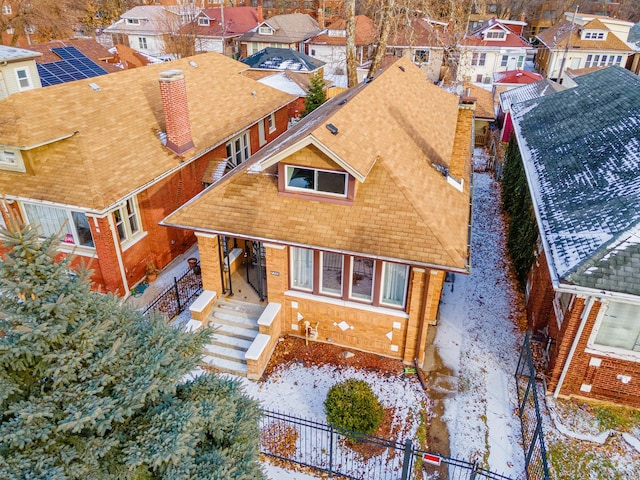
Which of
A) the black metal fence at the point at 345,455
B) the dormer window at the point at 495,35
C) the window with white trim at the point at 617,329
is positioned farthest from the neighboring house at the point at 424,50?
the black metal fence at the point at 345,455

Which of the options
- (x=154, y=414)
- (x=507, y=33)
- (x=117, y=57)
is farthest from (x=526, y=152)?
(x=117, y=57)

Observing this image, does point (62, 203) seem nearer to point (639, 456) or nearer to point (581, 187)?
point (581, 187)

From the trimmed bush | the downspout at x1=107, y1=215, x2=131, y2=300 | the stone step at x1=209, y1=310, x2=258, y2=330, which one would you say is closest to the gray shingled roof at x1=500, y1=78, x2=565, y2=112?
the stone step at x1=209, y1=310, x2=258, y2=330

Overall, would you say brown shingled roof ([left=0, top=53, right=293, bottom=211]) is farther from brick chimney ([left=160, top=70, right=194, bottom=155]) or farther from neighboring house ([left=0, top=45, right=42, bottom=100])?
neighboring house ([left=0, top=45, right=42, bottom=100])

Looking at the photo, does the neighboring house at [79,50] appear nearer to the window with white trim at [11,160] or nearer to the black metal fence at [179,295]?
the window with white trim at [11,160]

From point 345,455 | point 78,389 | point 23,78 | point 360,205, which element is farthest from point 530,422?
point 23,78

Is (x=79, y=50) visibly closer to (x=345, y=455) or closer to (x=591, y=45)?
(x=345, y=455)
